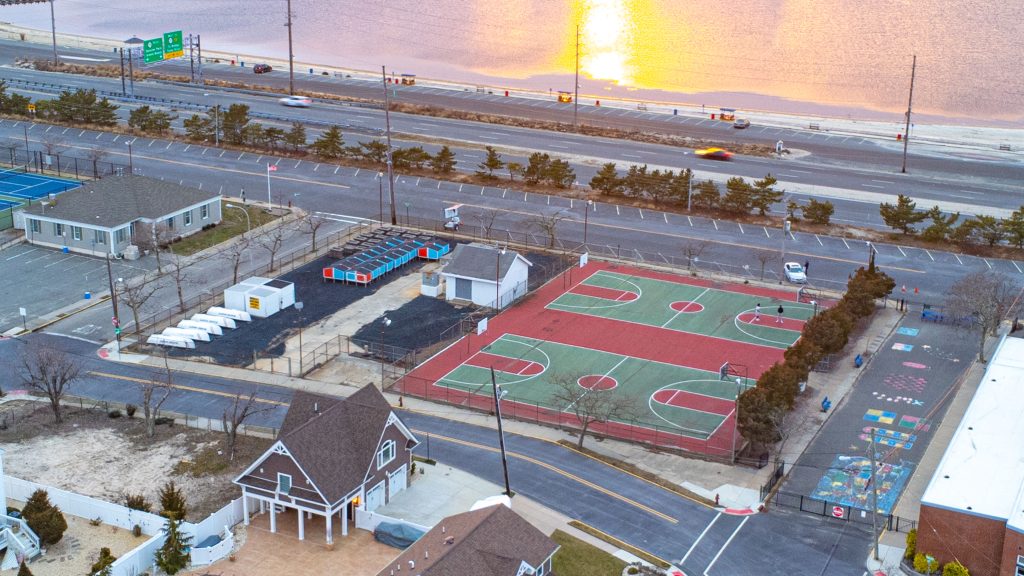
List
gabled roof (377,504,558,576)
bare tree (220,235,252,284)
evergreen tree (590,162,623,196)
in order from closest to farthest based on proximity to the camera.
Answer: gabled roof (377,504,558,576)
bare tree (220,235,252,284)
evergreen tree (590,162,623,196)

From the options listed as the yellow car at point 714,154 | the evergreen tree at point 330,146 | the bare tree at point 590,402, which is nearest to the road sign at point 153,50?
the evergreen tree at point 330,146

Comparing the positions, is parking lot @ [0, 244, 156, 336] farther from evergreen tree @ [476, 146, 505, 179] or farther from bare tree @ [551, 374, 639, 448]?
bare tree @ [551, 374, 639, 448]

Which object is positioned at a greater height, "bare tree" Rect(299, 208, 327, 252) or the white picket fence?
"bare tree" Rect(299, 208, 327, 252)

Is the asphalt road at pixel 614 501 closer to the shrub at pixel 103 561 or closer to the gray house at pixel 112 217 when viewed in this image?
the shrub at pixel 103 561

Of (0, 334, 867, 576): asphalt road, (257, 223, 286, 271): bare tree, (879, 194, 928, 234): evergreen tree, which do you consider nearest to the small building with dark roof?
(0, 334, 867, 576): asphalt road

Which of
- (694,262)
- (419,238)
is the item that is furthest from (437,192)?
(694,262)

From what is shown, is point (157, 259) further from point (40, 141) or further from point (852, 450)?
point (852, 450)
